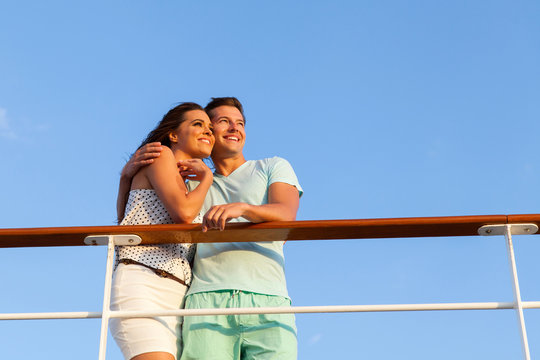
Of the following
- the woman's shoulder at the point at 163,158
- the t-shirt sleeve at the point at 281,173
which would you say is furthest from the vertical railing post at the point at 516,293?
the woman's shoulder at the point at 163,158

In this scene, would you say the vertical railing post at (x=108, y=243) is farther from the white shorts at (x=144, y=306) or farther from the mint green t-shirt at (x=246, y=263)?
the mint green t-shirt at (x=246, y=263)

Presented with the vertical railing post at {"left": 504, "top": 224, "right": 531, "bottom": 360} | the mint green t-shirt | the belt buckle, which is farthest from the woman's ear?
the vertical railing post at {"left": 504, "top": 224, "right": 531, "bottom": 360}

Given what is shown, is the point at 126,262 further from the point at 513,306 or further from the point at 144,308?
the point at 513,306

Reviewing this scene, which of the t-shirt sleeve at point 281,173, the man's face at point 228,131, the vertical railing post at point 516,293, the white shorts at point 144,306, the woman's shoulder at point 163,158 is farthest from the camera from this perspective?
the man's face at point 228,131

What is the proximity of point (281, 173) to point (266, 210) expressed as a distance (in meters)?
0.48

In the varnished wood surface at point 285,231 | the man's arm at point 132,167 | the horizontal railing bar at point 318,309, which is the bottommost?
the horizontal railing bar at point 318,309

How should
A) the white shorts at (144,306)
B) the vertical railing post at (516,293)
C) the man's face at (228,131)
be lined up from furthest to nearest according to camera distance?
1. the man's face at (228,131)
2. the white shorts at (144,306)
3. the vertical railing post at (516,293)

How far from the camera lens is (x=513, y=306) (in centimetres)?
205

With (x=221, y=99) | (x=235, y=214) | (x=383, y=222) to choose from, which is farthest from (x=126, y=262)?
(x=221, y=99)

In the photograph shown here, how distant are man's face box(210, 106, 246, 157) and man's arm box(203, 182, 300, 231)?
38 centimetres

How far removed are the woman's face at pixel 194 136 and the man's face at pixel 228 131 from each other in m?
0.12

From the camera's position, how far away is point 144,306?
8.03 ft

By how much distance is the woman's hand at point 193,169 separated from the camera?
279 centimetres

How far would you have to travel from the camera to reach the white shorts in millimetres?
2361
